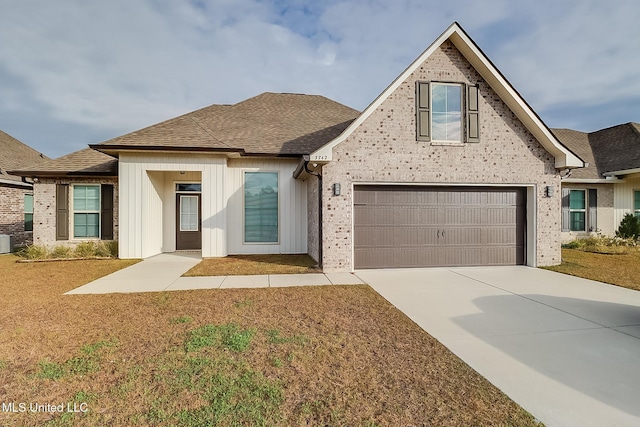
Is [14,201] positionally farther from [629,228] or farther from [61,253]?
[629,228]

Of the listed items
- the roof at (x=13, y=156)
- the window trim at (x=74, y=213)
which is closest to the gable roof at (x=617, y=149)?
the window trim at (x=74, y=213)

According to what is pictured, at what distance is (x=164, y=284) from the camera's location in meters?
6.59

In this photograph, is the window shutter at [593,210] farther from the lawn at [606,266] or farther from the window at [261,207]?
the window at [261,207]

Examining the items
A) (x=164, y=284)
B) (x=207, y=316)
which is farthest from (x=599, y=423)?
(x=164, y=284)

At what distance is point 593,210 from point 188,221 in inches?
726

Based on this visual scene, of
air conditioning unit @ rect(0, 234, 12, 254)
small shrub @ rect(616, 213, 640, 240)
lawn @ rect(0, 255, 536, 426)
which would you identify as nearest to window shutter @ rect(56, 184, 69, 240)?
air conditioning unit @ rect(0, 234, 12, 254)

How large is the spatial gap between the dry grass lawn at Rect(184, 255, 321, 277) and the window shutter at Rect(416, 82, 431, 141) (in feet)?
16.0

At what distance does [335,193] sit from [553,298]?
205 inches

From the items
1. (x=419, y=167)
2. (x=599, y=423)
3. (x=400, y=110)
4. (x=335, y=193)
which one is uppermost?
(x=400, y=110)

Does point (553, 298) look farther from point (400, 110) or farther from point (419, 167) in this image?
point (400, 110)

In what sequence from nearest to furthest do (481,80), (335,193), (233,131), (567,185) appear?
(335,193)
(481,80)
(233,131)
(567,185)

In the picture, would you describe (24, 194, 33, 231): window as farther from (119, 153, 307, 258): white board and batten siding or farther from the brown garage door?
the brown garage door

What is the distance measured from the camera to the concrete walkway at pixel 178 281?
6.26 meters

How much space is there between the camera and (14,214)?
13.6m
